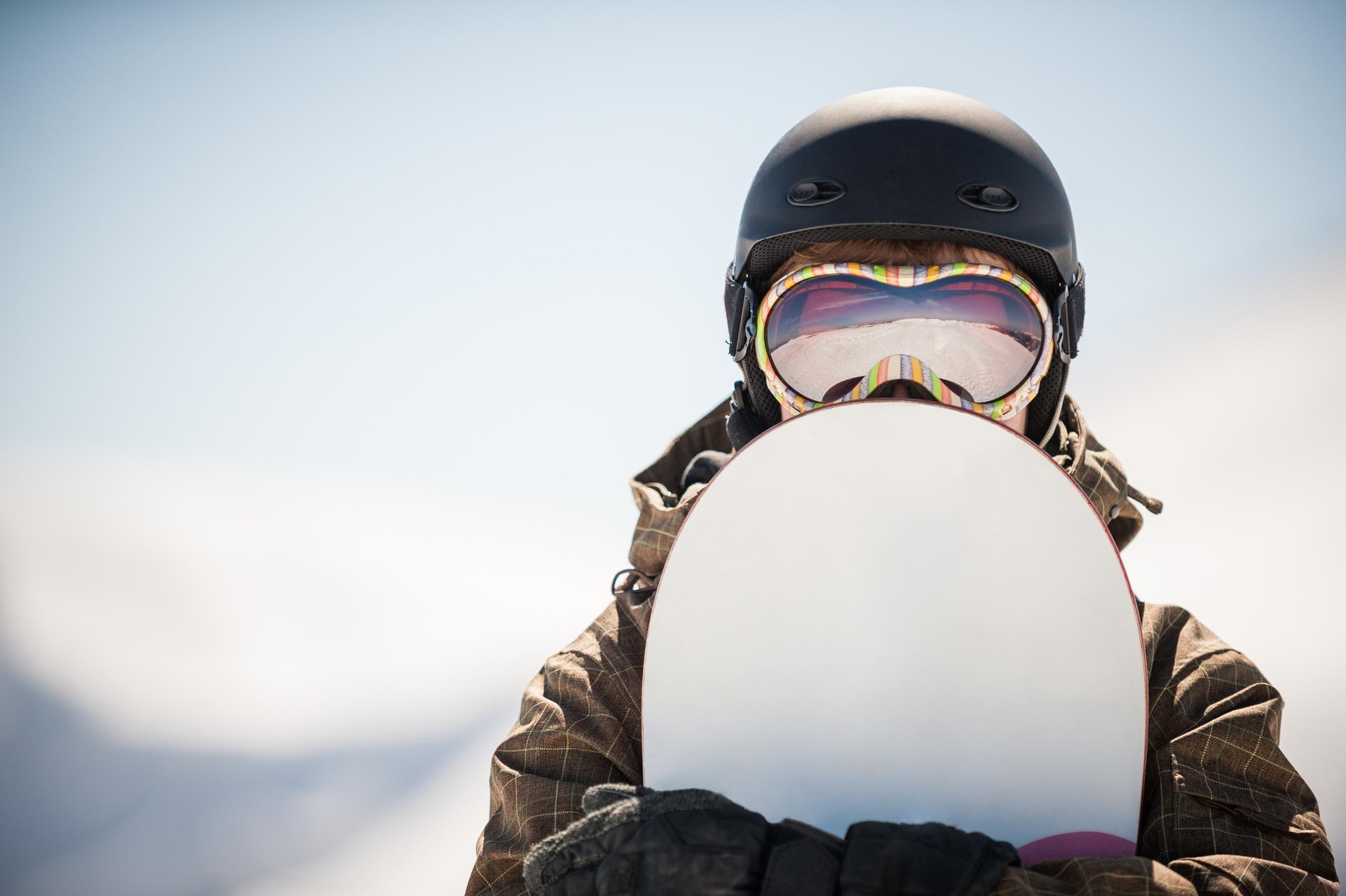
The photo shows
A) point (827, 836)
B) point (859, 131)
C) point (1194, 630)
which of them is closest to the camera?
point (827, 836)

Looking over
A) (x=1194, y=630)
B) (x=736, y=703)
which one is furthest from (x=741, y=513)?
(x=1194, y=630)

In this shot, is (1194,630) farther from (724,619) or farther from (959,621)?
(724,619)

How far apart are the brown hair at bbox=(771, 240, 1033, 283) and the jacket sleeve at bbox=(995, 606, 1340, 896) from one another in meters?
0.82

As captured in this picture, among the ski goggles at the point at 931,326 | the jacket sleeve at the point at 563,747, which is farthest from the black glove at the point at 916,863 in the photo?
the ski goggles at the point at 931,326

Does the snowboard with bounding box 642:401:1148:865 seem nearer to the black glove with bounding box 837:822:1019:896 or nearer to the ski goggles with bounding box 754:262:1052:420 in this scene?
the black glove with bounding box 837:822:1019:896

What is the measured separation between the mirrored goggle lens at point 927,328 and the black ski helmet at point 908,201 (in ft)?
0.42

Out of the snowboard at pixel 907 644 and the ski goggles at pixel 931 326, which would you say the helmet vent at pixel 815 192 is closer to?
the ski goggles at pixel 931 326

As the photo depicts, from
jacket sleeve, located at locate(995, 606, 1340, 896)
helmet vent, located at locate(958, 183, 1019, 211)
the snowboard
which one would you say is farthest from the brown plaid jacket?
helmet vent, located at locate(958, 183, 1019, 211)

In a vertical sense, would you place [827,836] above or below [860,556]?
below

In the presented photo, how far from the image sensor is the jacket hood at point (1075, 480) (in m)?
1.67

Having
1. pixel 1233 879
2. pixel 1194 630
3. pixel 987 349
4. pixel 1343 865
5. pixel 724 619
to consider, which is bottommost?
pixel 1343 865

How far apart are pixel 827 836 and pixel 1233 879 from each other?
0.53 metres

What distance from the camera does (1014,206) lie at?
1808 millimetres

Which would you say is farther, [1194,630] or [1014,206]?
[1014,206]
